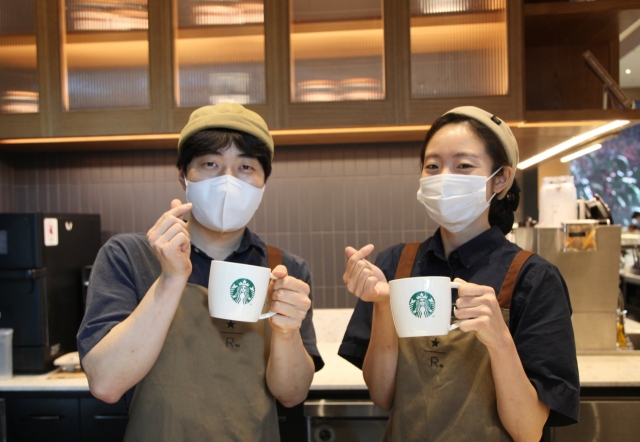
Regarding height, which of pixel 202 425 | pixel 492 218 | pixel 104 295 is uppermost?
pixel 492 218

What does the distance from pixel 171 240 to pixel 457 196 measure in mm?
604

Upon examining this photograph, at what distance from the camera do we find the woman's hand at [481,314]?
90cm

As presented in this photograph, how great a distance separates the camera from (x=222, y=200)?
3.64 ft

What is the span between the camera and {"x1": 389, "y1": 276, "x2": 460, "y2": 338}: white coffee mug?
2.97ft

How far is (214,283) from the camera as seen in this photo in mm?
975

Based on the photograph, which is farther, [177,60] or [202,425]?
[177,60]

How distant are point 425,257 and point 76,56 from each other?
6.20 feet

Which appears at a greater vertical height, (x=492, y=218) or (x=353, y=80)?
(x=353, y=80)

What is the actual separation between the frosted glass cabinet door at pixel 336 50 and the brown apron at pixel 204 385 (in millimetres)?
1304

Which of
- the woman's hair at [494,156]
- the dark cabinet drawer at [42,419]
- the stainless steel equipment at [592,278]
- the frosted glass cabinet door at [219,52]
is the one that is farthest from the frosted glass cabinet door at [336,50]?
the dark cabinet drawer at [42,419]

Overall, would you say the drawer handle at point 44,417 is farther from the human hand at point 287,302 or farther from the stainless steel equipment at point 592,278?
the stainless steel equipment at point 592,278

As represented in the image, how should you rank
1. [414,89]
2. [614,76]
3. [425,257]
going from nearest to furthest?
[425,257] → [414,89] → [614,76]

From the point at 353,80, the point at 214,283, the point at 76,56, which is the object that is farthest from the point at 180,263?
the point at 76,56

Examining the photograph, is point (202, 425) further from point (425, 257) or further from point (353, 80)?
point (353, 80)
